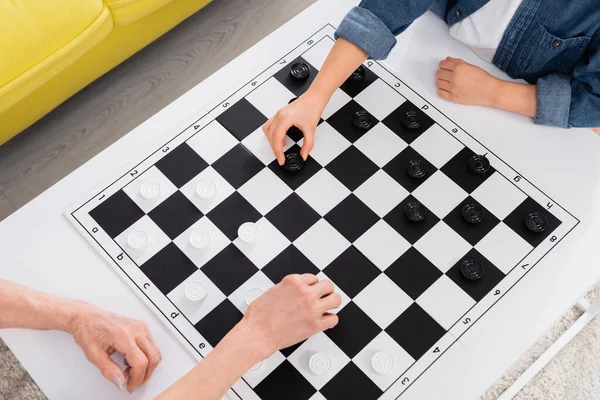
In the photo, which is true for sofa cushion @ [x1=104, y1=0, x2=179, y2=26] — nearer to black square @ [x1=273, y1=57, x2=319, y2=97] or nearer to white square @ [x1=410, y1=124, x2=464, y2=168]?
black square @ [x1=273, y1=57, x2=319, y2=97]

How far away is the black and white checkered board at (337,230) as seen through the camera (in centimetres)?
131

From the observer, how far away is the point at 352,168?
1485mm

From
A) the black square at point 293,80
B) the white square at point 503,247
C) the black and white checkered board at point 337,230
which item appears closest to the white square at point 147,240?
the black and white checkered board at point 337,230

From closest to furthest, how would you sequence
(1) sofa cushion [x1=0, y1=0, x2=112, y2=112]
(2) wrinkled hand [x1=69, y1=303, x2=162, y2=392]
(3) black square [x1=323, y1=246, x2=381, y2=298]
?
(2) wrinkled hand [x1=69, y1=303, x2=162, y2=392], (3) black square [x1=323, y1=246, x2=381, y2=298], (1) sofa cushion [x1=0, y1=0, x2=112, y2=112]

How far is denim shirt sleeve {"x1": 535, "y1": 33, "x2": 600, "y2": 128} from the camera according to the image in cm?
150

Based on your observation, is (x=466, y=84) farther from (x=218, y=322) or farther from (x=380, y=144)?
(x=218, y=322)

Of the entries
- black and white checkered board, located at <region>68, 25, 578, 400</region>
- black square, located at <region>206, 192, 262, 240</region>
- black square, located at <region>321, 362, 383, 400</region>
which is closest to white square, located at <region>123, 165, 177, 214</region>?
black and white checkered board, located at <region>68, 25, 578, 400</region>

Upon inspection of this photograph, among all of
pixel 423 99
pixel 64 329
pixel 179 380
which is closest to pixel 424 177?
pixel 423 99

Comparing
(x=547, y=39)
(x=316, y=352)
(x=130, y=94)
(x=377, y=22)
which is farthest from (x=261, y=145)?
(x=130, y=94)

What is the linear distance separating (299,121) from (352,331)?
48 centimetres

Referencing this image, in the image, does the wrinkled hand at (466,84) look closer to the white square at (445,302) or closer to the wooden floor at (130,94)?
the white square at (445,302)

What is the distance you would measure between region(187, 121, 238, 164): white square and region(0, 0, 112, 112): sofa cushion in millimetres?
656

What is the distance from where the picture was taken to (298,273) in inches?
53.9

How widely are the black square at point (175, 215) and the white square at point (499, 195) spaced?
630mm
